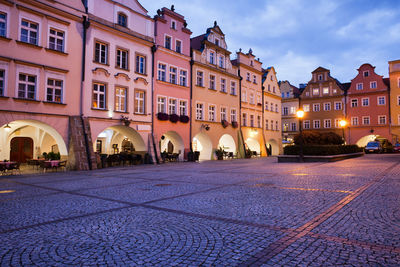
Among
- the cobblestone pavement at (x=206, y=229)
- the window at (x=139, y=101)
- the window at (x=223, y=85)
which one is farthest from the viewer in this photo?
the window at (x=223, y=85)

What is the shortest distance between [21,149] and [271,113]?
106 ft

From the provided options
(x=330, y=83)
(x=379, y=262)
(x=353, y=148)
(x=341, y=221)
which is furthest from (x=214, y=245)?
(x=330, y=83)

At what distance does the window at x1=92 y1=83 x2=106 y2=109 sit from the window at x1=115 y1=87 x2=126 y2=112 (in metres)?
1.03

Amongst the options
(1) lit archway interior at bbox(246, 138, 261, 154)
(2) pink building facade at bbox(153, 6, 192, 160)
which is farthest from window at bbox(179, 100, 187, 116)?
(1) lit archway interior at bbox(246, 138, 261, 154)

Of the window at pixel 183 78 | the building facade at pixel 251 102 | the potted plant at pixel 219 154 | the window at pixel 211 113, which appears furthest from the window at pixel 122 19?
the building facade at pixel 251 102

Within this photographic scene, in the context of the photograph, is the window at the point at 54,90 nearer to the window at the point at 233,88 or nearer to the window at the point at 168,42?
the window at the point at 168,42

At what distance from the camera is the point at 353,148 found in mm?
30297

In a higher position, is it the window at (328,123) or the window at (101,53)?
the window at (101,53)

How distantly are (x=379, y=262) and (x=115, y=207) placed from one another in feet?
18.1

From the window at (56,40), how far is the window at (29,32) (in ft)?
2.87

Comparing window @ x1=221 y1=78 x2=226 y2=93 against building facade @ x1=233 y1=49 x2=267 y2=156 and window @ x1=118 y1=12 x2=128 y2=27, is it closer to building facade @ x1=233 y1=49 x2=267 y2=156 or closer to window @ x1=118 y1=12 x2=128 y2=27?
building facade @ x1=233 y1=49 x2=267 y2=156

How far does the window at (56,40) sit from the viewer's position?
60.3 ft

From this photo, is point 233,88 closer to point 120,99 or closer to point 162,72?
point 162,72

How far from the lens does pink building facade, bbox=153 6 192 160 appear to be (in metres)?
25.2
